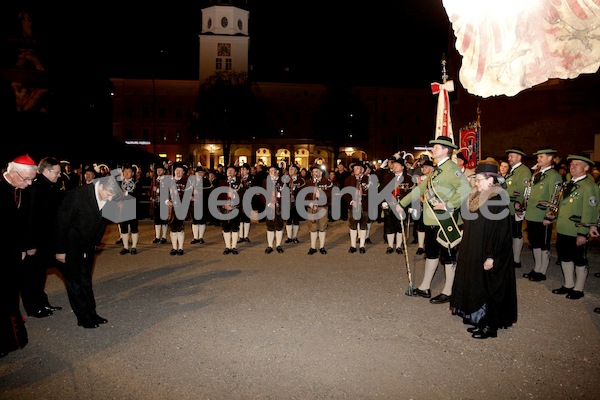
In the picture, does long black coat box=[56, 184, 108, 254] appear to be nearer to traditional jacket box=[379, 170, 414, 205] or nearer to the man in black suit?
the man in black suit

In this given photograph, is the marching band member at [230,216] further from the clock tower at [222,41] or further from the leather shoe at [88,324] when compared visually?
the clock tower at [222,41]

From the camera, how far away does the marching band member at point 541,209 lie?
822 cm

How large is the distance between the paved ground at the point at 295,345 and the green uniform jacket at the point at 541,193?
131 centimetres

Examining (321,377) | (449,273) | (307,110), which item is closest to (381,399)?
(321,377)

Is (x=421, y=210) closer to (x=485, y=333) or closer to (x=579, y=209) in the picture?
(x=579, y=209)

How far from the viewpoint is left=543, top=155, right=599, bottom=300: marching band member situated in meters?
6.95

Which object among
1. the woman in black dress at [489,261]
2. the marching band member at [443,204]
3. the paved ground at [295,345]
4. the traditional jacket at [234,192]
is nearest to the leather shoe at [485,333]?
the woman in black dress at [489,261]

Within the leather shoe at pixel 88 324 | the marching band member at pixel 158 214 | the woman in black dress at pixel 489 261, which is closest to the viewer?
the woman in black dress at pixel 489 261

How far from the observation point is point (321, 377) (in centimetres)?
440

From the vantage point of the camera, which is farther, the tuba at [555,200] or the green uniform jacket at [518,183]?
the green uniform jacket at [518,183]

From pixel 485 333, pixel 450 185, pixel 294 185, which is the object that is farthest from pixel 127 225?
pixel 485 333

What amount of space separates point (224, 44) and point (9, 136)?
51375 millimetres

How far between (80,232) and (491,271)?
17.8 feet

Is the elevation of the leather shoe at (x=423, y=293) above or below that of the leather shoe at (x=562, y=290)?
below
